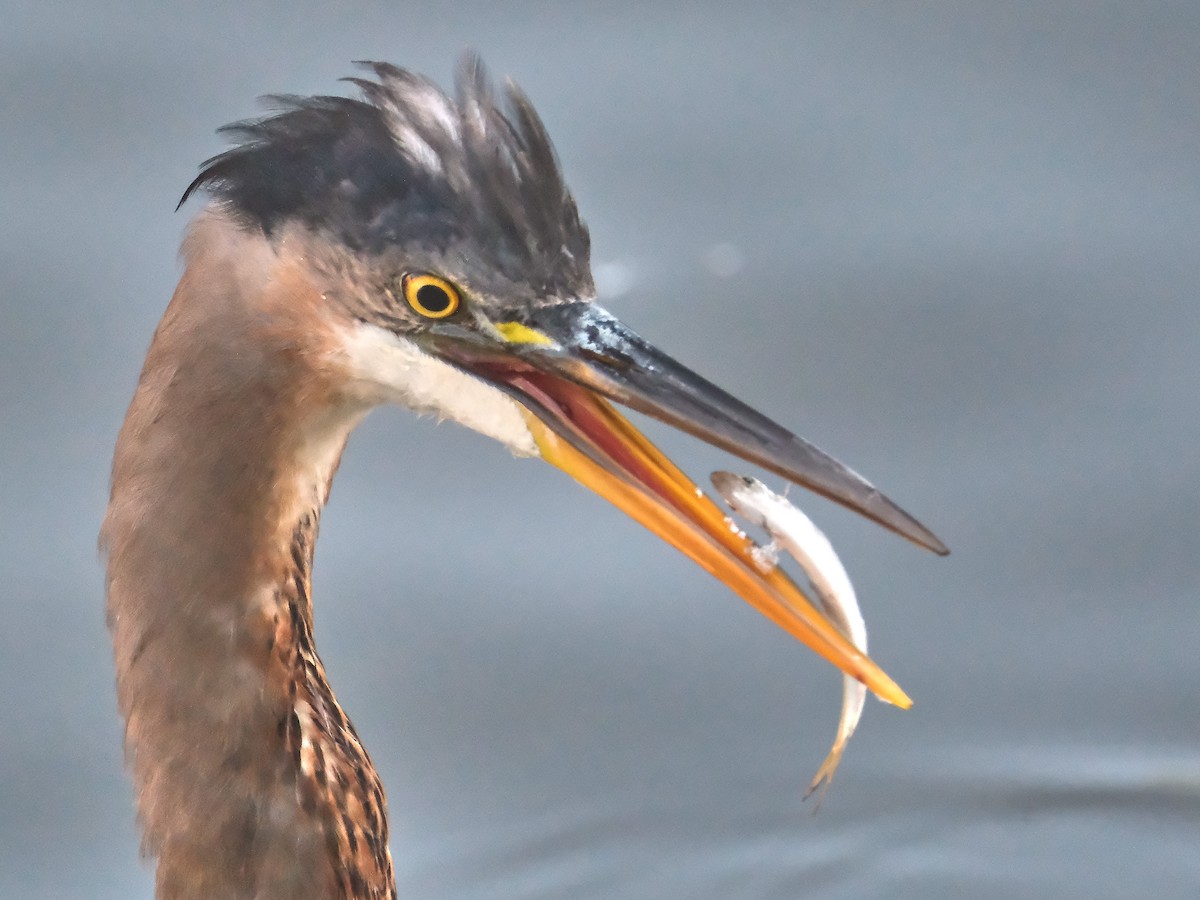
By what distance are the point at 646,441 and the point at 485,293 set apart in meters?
0.29

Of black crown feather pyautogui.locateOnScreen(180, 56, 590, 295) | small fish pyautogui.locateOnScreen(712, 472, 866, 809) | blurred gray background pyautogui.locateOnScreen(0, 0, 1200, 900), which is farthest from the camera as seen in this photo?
blurred gray background pyautogui.locateOnScreen(0, 0, 1200, 900)

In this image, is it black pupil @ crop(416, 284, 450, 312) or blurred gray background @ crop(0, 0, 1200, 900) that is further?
blurred gray background @ crop(0, 0, 1200, 900)

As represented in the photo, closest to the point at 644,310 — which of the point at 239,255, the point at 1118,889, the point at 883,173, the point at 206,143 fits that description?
the point at 883,173

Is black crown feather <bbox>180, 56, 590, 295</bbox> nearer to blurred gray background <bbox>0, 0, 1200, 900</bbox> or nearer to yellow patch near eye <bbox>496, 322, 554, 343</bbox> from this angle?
yellow patch near eye <bbox>496, 322, 554, 343</bbox>

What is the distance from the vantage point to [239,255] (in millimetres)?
2281

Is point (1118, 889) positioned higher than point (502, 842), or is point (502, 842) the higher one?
point (502, 842)

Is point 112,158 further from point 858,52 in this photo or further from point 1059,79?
point 1059,79

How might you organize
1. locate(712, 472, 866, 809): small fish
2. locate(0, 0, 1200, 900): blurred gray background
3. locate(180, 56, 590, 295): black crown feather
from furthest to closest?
locate(0, 0, 1200, 900): blurred gray background < locate(712, 472, 866, 809): small fish < locate(180, 56, 590, 295): black crown feather

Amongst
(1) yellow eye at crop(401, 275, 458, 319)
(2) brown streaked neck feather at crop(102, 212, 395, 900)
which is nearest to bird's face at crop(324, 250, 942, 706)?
(1) yellow eye at crop(401, 275, 458, 319)

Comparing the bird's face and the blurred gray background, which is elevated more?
the blurred gray background

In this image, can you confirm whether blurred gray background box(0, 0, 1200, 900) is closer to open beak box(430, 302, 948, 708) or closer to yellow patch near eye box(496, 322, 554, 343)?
open beak box(430, 302, 948, 708)

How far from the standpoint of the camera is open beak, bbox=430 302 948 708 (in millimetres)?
2293

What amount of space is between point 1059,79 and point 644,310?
1.15m

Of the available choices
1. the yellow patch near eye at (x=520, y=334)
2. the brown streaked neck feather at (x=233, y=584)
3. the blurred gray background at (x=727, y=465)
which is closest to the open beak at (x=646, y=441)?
the yellow patch near eye at (x=520, y=334)
